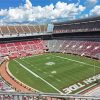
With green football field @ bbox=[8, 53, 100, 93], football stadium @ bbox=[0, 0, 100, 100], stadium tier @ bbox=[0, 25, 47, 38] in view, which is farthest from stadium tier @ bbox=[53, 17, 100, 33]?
green football field @ bbox=[8, 53, 100, 93]

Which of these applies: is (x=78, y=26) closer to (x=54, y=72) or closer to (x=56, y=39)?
(x=56, y=39)

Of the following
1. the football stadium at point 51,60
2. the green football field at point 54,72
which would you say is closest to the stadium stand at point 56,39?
the football stadium at point 51,60

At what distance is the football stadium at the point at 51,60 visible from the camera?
5106 centimetres

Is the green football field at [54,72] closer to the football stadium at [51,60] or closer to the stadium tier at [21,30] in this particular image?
the football stadium at [51,60]

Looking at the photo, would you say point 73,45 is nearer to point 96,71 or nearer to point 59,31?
point 59,31

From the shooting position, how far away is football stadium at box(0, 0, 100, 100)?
168 feet

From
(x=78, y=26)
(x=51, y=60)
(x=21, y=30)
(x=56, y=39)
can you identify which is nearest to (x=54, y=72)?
(x=51, y=60)

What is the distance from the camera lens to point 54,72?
67.2 meters

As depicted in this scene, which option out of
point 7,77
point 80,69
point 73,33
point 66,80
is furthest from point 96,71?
point 73,33

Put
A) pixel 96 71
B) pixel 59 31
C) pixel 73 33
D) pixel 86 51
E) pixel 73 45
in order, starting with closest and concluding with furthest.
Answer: pixel 96 71 → pixel 86 51 → pixel 73 45 → pixel 73 33 → pixel 59 31

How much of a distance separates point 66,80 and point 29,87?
8.73 metres

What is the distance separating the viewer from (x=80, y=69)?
68188 millimetres

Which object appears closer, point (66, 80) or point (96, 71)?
point (66, 80)

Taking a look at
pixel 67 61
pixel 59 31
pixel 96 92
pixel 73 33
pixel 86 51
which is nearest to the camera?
pixel 96 92
